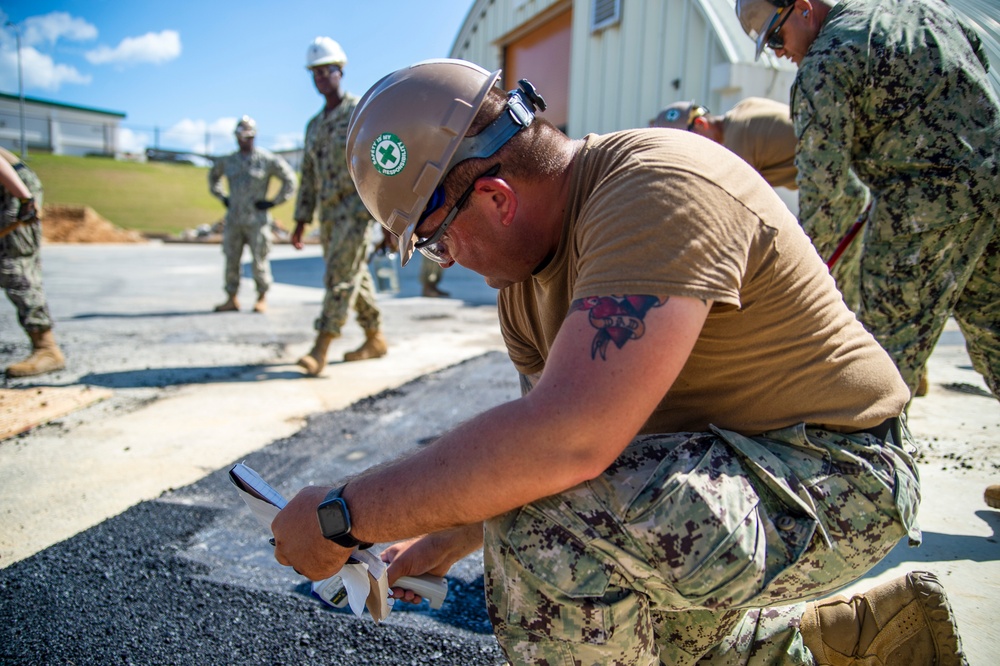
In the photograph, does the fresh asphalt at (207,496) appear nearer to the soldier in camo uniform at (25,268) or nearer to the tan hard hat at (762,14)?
the soldier in camo uniform at (25,268)

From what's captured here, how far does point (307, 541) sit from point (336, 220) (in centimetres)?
406

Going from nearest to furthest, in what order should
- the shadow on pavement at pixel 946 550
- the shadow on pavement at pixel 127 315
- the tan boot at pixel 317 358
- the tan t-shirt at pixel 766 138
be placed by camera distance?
1. the shadow on pavement at pixel 946 550
2. the tan t-shirt at pixel 766 138
3. the tan boot at pixel 317 358
4. the shadow on pavement at pixel 127 315

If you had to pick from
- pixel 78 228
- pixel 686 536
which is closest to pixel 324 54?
pixel 686 536

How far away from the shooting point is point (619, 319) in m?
1.06

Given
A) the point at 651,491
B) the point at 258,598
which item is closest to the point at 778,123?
the point at 651,491

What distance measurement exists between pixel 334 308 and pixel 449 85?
3.64 metres

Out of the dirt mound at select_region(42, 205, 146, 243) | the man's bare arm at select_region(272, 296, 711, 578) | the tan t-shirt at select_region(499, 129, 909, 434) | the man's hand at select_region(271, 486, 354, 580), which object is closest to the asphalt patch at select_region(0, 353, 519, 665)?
the man's hand at select_region(271, 486, 354, 580)

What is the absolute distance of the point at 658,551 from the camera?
1.14 metres

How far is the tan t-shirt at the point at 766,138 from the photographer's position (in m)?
3.66

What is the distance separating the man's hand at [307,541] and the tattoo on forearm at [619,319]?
595 millimetres

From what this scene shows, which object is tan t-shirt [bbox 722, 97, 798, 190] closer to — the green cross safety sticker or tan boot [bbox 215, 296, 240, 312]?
the green cross safety sticker

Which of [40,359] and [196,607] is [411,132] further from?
[40,359]

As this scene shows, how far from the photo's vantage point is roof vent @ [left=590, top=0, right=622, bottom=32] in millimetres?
8617

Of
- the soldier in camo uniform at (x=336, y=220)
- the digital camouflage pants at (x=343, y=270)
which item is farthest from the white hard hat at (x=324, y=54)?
the digital camouflage pants at (x=343, y=270)
